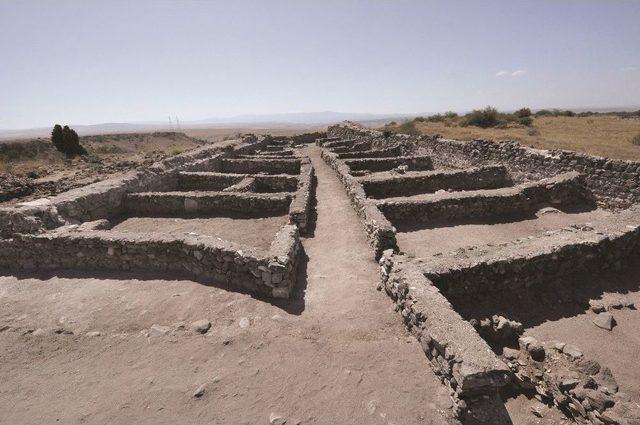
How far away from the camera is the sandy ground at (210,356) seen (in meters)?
4.38

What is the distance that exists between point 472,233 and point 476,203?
1.59 m

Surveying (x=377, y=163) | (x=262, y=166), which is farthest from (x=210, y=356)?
(x=262, y=166)

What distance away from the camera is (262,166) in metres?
19.0

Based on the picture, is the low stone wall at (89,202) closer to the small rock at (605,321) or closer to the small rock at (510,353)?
the small rock at (510,353)

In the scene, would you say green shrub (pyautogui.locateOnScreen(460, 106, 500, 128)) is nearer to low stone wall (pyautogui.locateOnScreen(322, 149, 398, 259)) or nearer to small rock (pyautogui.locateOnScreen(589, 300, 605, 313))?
low stone wall (pyautogui.locateOnScreen(322, 149, 398, 259))

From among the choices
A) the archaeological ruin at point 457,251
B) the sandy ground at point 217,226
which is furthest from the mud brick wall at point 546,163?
the sandy ground at point 217,226

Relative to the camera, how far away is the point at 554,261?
6.91 m

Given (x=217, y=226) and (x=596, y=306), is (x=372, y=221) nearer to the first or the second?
(x=596, y=306)

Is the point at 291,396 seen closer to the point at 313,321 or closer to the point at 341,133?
the point at 313,321

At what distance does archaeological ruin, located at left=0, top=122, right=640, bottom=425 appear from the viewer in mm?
4680

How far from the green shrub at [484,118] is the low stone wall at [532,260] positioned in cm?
3316

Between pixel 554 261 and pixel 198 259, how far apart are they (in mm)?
7355

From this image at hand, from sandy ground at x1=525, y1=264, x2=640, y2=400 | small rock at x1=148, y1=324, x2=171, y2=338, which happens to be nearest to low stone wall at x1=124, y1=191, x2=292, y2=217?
small rock at x1=148, y1=324, x2=171, y2=338

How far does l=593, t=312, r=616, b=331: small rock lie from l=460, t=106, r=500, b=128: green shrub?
3534cm
